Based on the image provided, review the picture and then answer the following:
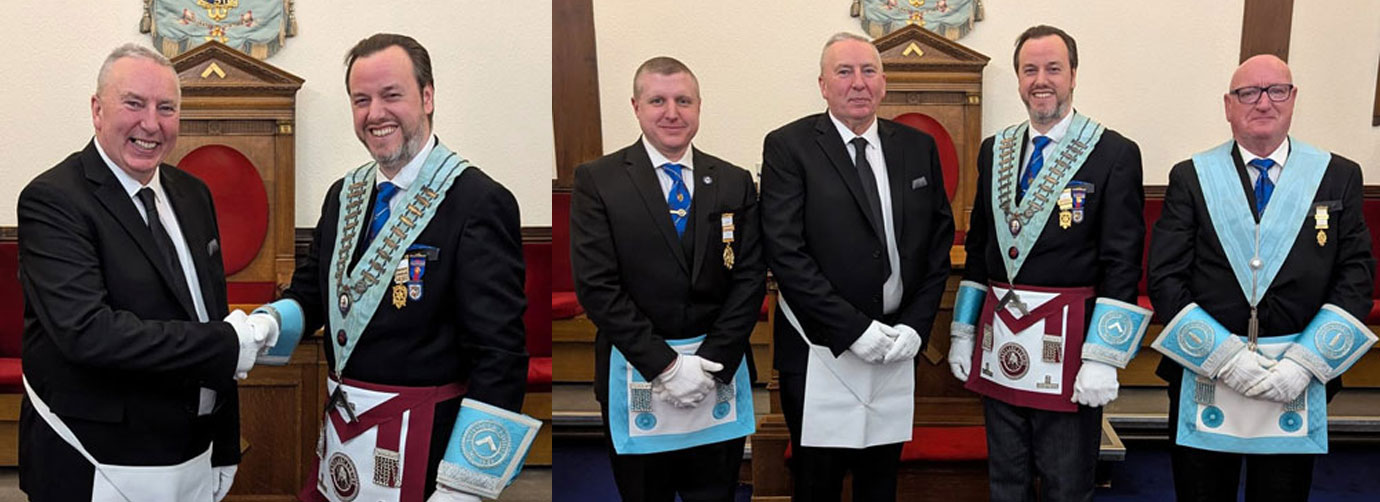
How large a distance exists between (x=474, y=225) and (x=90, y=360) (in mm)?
718

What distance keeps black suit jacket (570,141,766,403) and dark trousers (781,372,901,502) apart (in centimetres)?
26

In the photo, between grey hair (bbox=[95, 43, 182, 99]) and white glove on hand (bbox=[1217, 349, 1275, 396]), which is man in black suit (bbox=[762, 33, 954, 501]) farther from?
grey hair (bbox=[95, 43, 182, 99])

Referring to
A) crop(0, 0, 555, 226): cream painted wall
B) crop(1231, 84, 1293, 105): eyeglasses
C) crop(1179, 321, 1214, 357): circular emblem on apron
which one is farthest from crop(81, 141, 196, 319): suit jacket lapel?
crop(1231, 84, 1293, 105): eyeglasses

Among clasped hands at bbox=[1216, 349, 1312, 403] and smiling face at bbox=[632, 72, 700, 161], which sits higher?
smiling face at bbox=[632, 72, 700, 161]

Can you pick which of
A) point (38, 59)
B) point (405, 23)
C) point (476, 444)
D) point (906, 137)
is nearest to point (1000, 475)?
point (906, 137)

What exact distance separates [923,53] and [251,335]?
150 inches

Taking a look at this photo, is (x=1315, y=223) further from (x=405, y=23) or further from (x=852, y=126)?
(x=405, y=23)

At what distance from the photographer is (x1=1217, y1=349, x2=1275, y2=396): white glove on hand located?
2.73m

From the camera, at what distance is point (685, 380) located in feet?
8.84

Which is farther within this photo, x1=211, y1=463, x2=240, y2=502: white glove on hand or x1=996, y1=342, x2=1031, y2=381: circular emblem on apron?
x1=996, y1=342, x2=1031, y2=381: circular emblem on apron

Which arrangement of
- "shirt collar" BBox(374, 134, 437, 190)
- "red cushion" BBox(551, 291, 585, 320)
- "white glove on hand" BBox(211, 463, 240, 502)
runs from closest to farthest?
1. "shirt collar" BBox(374, 134, 437, 190)
2. "white glove on hand" BBox(211, 463, 240, 502)
3. "red cushion" BBox(551, 291, 585, 320)

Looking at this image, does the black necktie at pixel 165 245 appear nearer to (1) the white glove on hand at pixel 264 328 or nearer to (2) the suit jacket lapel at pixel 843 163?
(1) the white glove on hand at pixel 264 328

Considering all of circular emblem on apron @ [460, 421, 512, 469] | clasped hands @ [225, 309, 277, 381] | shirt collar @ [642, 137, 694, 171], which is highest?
shirt collar @ [642, 137, 694, 171]

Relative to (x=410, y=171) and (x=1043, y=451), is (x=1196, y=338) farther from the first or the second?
(x=410, y=171)
